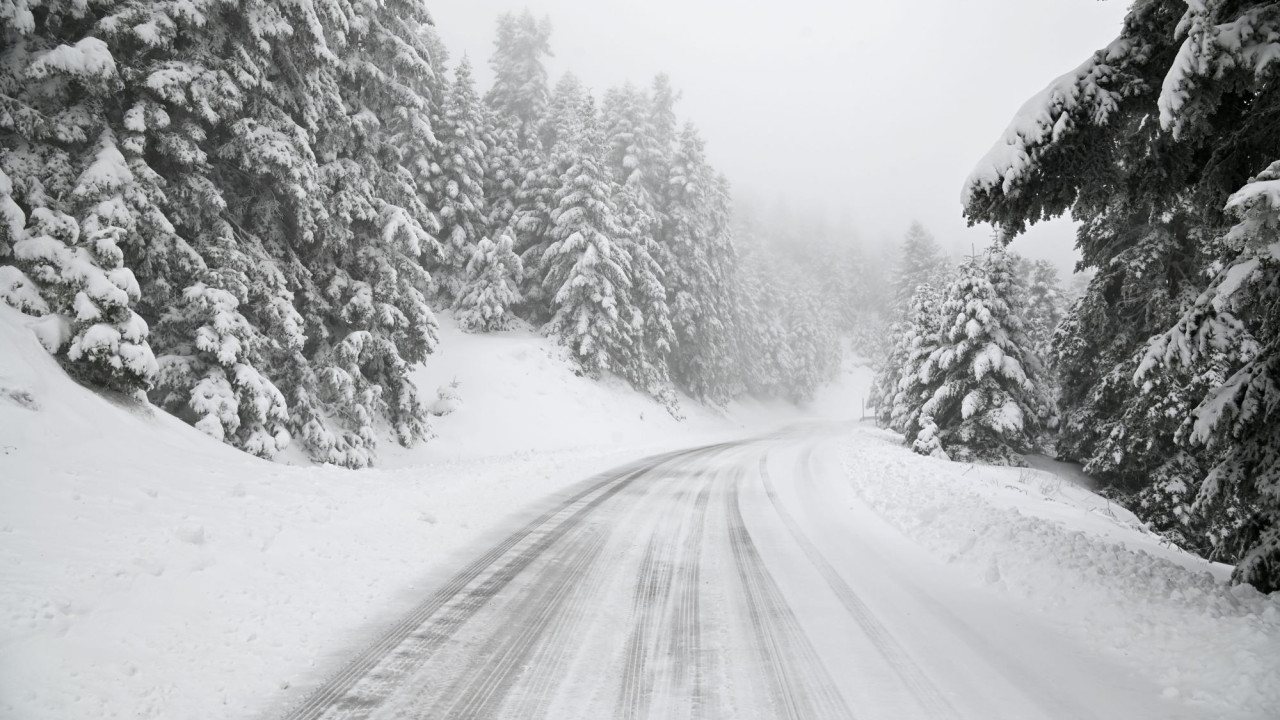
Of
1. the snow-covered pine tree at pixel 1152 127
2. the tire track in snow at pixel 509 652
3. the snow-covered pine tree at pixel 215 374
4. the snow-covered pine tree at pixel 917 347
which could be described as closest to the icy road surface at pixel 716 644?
the tire track in snow at pixel 509 652

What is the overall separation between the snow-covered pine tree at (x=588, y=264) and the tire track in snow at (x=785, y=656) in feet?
68.4

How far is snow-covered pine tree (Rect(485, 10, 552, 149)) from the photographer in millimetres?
35094

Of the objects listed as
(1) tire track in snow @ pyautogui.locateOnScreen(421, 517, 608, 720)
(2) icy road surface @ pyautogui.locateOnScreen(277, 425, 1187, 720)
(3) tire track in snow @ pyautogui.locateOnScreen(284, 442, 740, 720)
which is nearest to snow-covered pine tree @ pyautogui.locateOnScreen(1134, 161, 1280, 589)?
(2) icy road surface @ pyautogui.locateOnScreen(277, 425, 1187, 720)

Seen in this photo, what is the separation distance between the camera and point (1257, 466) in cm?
521

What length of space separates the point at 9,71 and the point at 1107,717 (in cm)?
1395

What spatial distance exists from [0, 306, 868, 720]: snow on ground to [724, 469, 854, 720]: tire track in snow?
9.26 feet

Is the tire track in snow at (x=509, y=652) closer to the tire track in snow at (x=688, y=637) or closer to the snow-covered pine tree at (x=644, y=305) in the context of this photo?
the tire track in snow at (x=688, y=637)

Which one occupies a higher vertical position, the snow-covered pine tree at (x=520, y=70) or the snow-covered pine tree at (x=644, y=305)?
the snow-covered pine tree at (x=520, y=70)

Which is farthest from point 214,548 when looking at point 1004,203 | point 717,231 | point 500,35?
point 500,35

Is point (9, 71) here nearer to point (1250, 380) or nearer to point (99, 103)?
point (99, 103)

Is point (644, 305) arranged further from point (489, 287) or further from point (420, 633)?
point (420, 633)

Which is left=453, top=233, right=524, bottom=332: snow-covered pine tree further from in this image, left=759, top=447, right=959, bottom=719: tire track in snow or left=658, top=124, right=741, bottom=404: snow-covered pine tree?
left=759, top=447, right=959, bottom=719: tire track in snow

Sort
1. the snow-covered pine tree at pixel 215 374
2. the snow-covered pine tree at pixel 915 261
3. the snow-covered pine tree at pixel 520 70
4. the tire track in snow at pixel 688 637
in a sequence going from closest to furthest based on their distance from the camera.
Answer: the tire track in snow at pixel 688 637
the snow-covered pine tree at pixel 215 374
the snow-covered pine tree at pixel 520 70
the snow-covered pine tree at pixel 915 261

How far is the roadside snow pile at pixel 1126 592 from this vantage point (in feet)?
13.1
